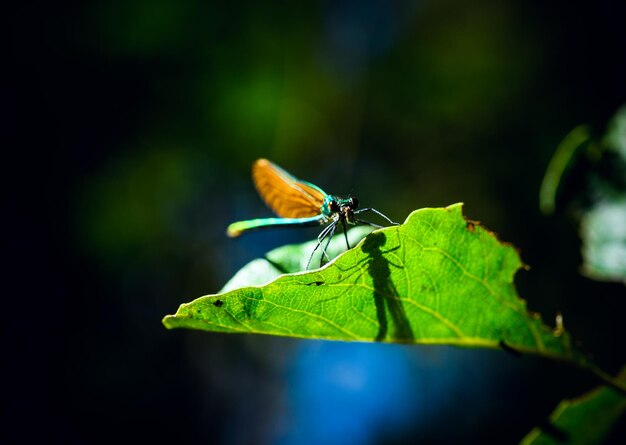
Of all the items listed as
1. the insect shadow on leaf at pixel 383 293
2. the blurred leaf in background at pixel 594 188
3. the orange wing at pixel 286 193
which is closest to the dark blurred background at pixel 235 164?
the blurred leaf in background at pixel 594 188

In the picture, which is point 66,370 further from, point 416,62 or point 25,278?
point 416,62

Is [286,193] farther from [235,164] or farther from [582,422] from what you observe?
[235,164]

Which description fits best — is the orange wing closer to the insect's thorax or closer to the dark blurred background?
the insect's thorax

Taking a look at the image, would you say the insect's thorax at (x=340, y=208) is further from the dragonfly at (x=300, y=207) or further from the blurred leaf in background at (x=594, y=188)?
the blurred leaf in background at (x=594, y=188)

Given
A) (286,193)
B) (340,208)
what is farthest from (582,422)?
(286,193)

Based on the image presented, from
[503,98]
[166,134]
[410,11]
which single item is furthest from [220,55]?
A: [503,98]

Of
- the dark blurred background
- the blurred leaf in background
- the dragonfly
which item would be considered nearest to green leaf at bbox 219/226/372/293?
the dragonfly
